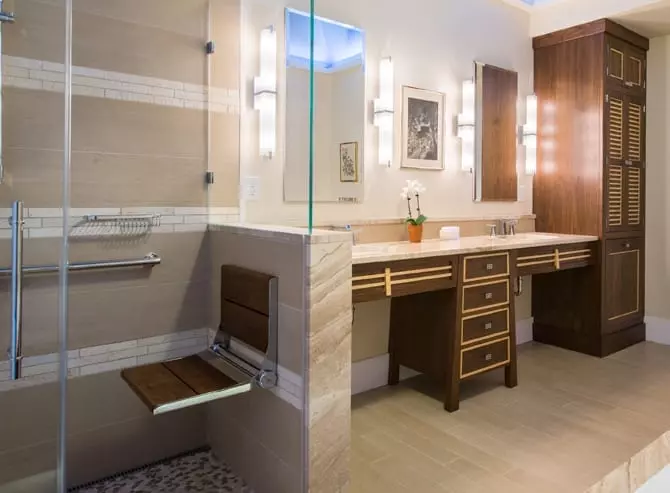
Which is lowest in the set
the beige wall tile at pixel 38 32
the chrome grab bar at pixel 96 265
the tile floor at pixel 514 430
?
the tile floor at pixel 514 430

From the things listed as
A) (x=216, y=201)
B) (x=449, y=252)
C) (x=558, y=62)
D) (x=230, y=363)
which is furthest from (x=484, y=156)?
(x=230, y=363)

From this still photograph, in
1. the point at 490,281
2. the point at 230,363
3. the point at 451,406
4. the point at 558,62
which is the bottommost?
the point at 451,406

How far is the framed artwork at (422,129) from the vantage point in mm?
3289

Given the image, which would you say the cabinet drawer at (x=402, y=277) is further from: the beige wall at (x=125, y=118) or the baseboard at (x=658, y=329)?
the baseboard at (x=658, y=329)

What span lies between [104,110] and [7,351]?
3.35 feet

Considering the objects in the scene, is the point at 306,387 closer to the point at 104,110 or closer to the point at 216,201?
the point at 216,201

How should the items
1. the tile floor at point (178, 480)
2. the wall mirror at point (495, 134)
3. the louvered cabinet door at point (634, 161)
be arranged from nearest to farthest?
1. the tile floor at point (178, 480)
2. the wall mirror at point (495, 134)
3. the louvered cabinet door at point (634, 161)

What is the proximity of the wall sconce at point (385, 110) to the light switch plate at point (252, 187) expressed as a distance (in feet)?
2.92

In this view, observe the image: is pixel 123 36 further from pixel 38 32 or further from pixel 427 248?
pixel 427 248

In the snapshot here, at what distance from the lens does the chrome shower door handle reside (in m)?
1.92

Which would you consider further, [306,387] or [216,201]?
[216,201]

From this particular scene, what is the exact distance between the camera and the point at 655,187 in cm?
421

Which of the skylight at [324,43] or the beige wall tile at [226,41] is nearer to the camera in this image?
the beige wall tile at [226,41]

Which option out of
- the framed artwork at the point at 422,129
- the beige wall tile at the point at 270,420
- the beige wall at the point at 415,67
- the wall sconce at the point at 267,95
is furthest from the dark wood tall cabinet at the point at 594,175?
the beige wall tile at the point at 270,420
